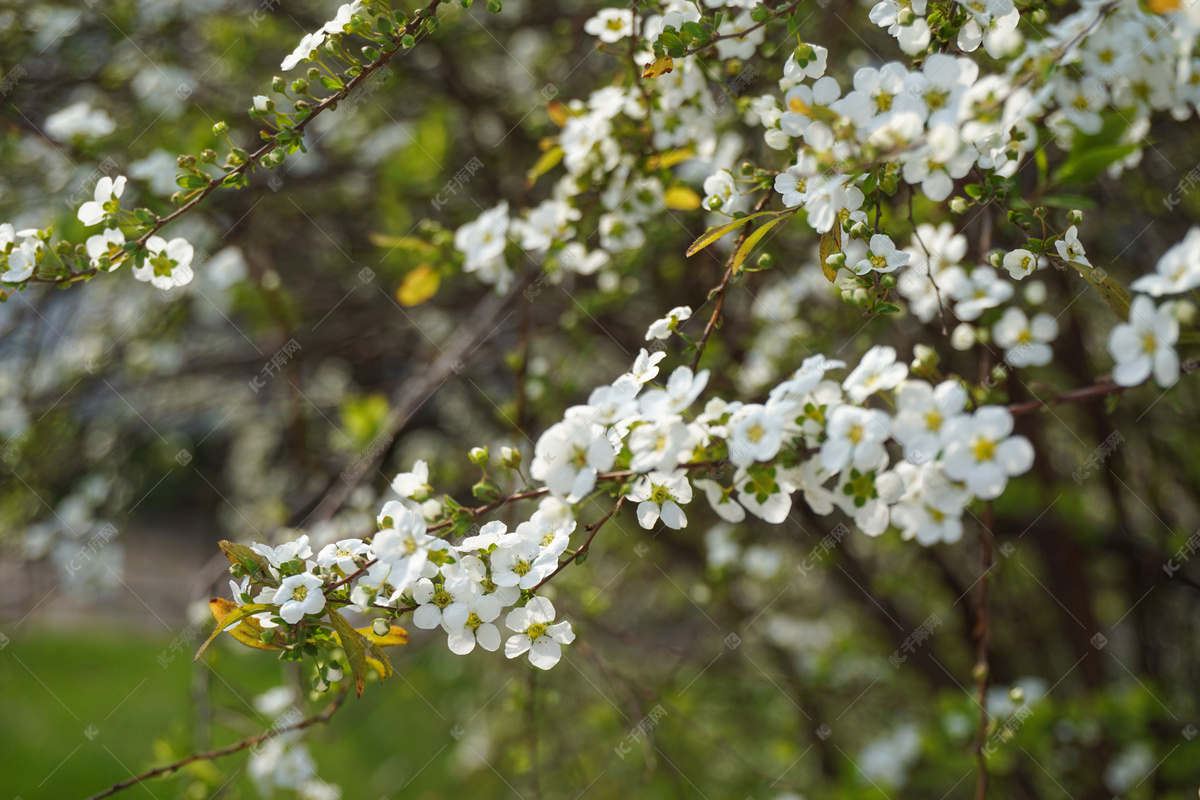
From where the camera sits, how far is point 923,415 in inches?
34.0

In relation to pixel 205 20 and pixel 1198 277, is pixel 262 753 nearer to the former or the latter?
pixel 1198 277

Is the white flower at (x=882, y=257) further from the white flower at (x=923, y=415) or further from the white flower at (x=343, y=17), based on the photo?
the white flower at (x=343, y=17)

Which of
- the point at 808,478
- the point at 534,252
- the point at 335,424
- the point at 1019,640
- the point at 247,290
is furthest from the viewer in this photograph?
the point at 335,424

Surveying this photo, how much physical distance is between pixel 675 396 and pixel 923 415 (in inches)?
11.5

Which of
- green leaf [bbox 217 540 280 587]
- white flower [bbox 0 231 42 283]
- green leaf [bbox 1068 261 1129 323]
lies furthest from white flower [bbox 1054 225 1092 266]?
white flower [bbox 0 231 42 283]

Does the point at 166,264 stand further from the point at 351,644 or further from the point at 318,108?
the point at 351,644

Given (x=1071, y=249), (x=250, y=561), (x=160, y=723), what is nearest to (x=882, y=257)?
(x=1071, y=249)

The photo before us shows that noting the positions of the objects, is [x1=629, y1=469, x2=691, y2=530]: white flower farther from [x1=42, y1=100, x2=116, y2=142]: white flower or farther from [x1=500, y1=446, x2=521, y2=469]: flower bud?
[x1=42, y1=100, x2=116, y2=142]: white flower

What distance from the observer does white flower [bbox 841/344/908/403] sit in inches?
35.9

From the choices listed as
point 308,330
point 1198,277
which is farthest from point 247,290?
point 1198,277

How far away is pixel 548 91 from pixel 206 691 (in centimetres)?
189

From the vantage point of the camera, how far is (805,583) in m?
3.80

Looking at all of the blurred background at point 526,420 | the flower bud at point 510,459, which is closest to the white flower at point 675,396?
the flower bud at point 510,459

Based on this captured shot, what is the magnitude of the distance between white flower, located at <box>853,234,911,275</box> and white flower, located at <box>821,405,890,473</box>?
295mm
